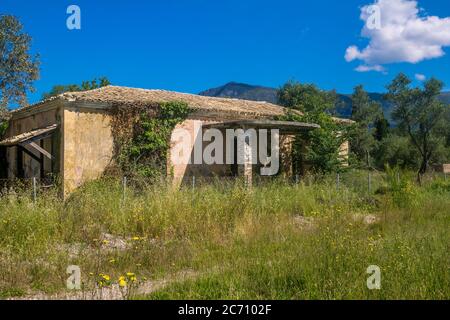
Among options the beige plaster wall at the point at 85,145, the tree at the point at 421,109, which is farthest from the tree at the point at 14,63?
the tree at the point at 421,109

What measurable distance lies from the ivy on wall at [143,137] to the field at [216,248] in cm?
581

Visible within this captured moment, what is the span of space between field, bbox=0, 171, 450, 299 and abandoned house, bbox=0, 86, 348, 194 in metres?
5.52

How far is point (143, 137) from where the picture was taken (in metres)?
15.0

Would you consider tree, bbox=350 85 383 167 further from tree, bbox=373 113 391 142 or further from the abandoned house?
the abandoned house

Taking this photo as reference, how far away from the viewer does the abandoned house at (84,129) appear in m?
13.8

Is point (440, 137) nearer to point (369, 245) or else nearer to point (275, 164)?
point (275, 164)

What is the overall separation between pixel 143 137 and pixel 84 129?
6.52ft

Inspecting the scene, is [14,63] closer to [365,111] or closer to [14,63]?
[14,63]

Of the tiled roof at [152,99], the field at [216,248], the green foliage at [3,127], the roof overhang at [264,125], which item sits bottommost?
the field at [216,248]

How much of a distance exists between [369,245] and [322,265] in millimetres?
995

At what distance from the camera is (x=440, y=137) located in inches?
1362

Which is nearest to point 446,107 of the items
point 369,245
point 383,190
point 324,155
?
point 324,155

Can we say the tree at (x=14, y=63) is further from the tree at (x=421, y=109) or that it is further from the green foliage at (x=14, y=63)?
the tree at (x=421, y=109)

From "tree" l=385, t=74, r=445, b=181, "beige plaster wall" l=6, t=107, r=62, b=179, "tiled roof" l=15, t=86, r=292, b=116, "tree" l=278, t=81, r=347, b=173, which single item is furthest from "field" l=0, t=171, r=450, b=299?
"tree" l=385, t=74, r=445, b=181
